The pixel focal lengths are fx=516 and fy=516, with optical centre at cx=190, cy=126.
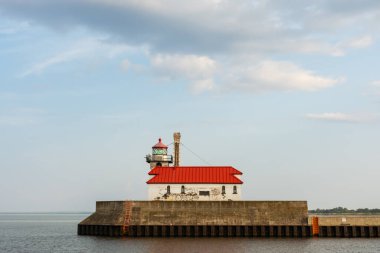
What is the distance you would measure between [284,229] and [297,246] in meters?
6.10

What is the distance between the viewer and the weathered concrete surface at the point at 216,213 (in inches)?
1885

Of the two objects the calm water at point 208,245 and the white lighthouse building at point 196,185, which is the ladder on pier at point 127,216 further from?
the white lighthouse building at point 196,185

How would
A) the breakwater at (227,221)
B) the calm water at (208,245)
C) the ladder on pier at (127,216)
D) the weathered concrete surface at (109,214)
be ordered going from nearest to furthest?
1. the calm water at (208,245)
2. the breakwater at (227,221)
3. the ladder on pier at (127,216)
4. the weathered concrete surface at (109,214)

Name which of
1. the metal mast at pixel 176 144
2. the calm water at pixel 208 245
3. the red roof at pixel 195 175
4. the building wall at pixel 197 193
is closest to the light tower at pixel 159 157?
the metal mast at pixel 176 144

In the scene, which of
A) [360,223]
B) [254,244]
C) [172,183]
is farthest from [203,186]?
[360,223]

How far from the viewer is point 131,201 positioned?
4869cm

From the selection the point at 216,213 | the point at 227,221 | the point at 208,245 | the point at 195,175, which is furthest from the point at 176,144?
the point at 208,245

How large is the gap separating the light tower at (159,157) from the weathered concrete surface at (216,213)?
948cm

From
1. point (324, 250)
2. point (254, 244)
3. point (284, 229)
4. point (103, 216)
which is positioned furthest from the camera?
point (103, 216)

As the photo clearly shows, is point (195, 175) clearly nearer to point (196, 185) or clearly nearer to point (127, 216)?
point (196, 185)

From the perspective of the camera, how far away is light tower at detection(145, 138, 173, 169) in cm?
5759

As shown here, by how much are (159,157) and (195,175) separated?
6.38 meters

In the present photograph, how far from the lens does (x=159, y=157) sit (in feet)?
189

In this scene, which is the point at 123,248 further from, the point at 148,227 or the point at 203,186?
the point at 203,186
